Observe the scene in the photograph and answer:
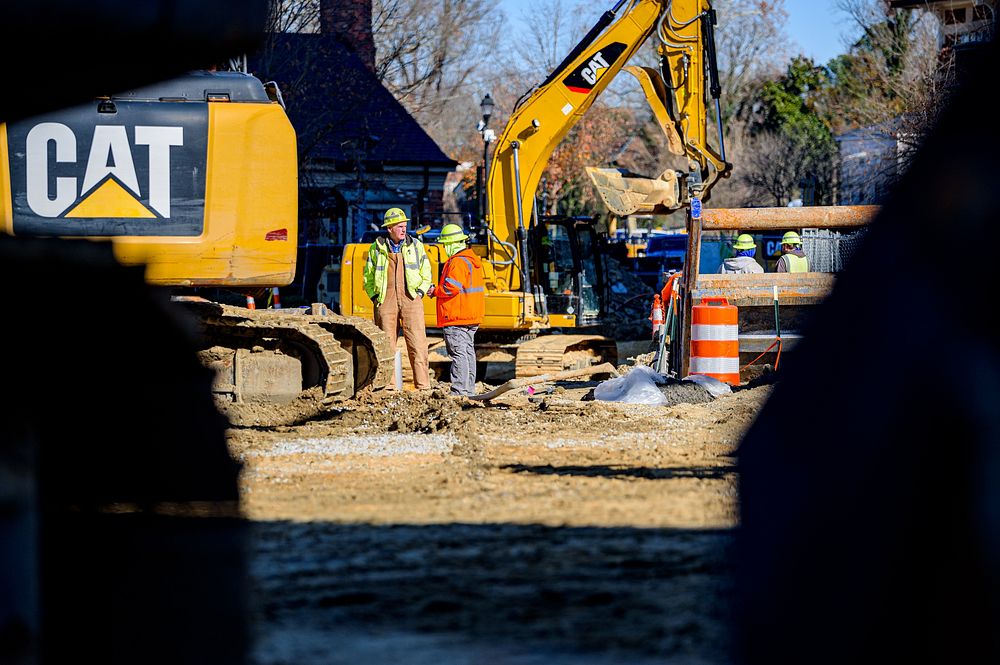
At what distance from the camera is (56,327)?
8.92ft

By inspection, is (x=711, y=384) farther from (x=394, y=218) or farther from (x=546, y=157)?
(x=546, y=157)

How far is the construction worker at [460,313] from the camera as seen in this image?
46.1 ft

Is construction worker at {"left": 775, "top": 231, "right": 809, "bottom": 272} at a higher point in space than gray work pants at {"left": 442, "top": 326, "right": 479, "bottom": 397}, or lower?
higher

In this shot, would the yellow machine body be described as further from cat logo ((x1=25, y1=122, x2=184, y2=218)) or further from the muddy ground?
the muddy ground

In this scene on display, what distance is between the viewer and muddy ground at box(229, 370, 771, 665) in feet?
12.1

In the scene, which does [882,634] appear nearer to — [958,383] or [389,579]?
[958,383]

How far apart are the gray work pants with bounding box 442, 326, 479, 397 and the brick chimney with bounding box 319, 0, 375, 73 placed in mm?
13023

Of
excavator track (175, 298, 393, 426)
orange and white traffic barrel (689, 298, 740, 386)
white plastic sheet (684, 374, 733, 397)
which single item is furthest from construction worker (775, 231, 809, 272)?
excavator track (175, 298, 393, 426)

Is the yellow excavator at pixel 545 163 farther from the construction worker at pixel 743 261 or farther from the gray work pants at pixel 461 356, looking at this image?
the gray work pants at pixel 461 356

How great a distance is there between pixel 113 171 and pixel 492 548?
556 cm

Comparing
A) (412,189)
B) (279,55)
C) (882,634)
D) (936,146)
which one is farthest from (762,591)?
(412,189)

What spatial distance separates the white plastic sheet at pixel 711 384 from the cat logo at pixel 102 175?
5.08 metres

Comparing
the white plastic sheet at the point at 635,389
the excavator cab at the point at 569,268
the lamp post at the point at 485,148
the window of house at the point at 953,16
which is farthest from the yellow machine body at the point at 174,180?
the window of house at the point at 953,16

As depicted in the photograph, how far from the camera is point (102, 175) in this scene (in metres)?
9.37
